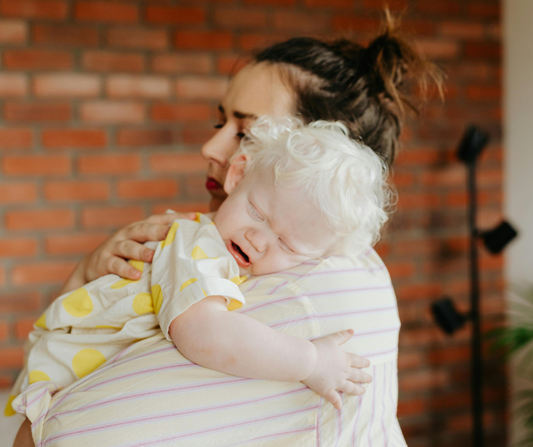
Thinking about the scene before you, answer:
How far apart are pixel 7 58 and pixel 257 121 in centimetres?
141

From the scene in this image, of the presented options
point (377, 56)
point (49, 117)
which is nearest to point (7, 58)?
point (49, 117)

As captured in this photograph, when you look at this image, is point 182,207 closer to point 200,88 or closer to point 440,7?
point 200,88

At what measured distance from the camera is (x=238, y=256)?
3.04 ft

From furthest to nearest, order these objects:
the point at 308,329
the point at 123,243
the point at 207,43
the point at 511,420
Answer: the point at 511,420 → the point at 207,43 → the point at 123,243 → the point at 308,329

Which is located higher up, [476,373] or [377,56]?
[377,56]

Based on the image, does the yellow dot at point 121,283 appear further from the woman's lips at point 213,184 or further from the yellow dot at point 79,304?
the woman's lips at point 213,184

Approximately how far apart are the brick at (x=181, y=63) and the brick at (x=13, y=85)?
506 millimetres

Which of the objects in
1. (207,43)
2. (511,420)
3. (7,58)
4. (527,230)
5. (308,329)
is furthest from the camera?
(511,420)

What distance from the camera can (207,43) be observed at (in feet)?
7.22

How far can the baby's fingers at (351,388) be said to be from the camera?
0.81m

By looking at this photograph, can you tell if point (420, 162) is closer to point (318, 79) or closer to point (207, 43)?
point (207, 43)

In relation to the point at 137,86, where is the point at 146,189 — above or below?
below

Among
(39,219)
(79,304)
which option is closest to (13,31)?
(39,219)

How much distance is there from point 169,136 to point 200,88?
250 mm
